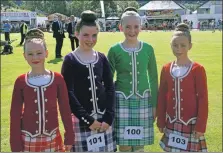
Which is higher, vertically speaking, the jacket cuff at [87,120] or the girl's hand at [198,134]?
the jacket cuff at [87,120]

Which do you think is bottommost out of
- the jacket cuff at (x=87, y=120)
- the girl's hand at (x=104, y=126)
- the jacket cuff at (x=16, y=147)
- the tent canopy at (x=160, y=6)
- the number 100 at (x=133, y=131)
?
the number 100 at (x=133, y=131)

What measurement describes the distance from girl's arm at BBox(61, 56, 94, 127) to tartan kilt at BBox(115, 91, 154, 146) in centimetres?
50

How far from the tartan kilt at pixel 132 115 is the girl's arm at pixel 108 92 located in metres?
0.28

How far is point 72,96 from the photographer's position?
3.45 meters

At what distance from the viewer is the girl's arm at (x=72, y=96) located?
11.3ft

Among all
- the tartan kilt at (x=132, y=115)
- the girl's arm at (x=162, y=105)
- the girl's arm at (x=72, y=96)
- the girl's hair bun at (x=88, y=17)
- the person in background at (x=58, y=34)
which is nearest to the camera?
the girl's arm at (x=72, y=96)

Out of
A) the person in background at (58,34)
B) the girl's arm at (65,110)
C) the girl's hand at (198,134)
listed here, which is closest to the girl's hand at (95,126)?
the girl's arm at (65,110)

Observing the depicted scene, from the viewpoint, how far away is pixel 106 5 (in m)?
90.7

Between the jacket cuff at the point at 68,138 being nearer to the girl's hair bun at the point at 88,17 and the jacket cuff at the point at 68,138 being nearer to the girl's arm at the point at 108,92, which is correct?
the girl's arm at the point at 108,92

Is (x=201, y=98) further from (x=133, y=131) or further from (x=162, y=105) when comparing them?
(x=133, y=131)

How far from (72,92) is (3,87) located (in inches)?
264

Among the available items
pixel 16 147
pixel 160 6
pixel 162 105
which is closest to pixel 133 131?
pixel 162 105

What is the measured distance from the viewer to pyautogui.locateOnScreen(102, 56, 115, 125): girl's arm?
11.8ft

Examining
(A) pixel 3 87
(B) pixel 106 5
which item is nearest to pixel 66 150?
(A) pixel 3 87
